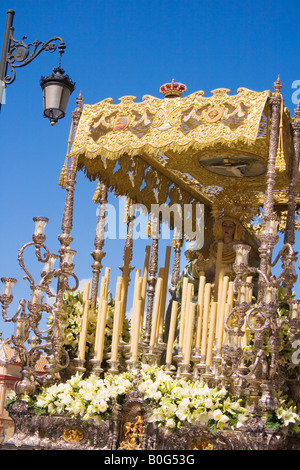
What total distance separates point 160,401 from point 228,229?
3.27 metres

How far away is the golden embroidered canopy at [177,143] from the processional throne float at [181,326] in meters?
0.02

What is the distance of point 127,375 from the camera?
8.34 metres

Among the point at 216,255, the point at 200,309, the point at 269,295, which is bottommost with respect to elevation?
the point at 200,309

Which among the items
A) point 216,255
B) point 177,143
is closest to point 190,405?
point 177,143

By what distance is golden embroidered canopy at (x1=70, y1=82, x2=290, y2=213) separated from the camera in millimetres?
8281

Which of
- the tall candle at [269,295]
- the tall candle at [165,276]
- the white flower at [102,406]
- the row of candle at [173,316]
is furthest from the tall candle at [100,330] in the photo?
the tall candle at [269,295]

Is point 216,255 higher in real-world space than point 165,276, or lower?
higher

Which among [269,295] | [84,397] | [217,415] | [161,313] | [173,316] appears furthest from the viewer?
[161,313]

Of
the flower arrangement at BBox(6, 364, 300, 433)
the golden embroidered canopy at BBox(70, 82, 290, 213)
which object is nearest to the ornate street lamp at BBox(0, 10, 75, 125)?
the golden embroidered canopy at BBox(70, 82, 290, 213)

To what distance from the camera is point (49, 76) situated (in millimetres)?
8031

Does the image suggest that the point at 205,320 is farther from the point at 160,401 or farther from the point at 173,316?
the point at 160,401

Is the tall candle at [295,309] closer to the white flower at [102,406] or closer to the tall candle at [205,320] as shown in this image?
the tall candle at [205,320]
